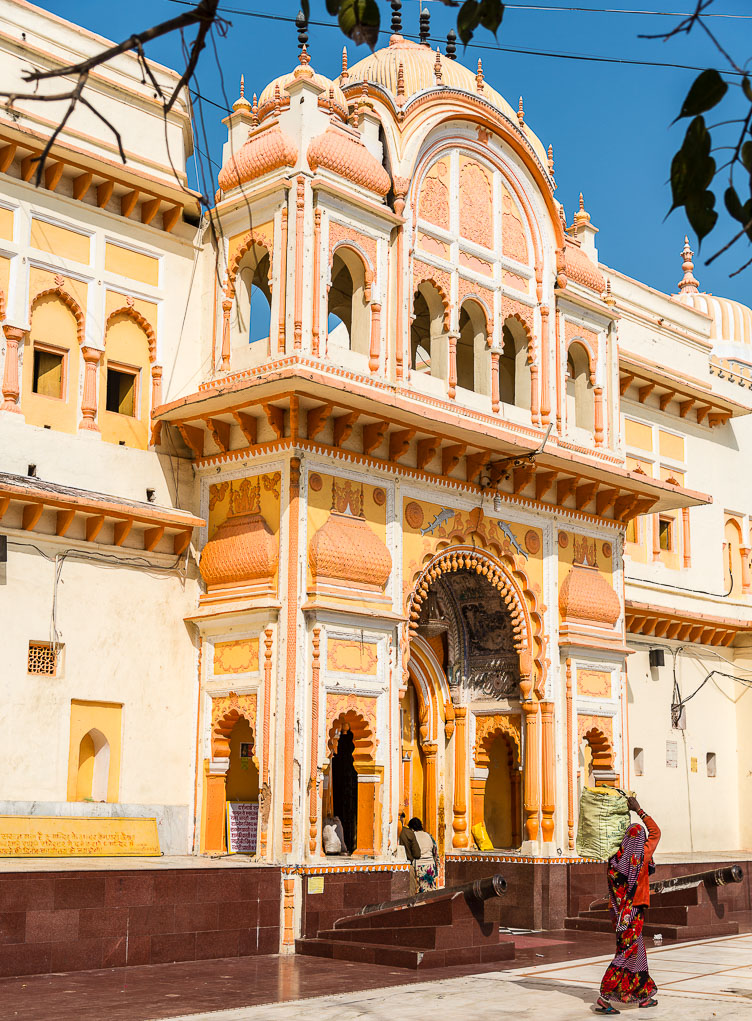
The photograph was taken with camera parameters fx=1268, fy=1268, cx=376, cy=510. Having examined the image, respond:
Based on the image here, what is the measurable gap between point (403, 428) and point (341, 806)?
481 centimetres

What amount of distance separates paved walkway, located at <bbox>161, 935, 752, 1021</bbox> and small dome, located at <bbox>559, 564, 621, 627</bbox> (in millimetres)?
4811

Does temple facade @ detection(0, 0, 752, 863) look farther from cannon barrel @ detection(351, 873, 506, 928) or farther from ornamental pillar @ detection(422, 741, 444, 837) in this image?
cannon barrel @ detection(351, 873, 506, 928)

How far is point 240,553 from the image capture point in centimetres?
1268

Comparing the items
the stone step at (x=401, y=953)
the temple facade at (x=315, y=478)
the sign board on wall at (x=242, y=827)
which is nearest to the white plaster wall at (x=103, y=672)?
the temple facade at (x=315, y=478)

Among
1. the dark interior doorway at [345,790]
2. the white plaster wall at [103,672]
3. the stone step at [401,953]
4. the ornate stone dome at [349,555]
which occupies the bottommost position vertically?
the stone step at [401,953]

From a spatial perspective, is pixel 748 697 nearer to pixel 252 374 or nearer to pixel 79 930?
pixel 252 374

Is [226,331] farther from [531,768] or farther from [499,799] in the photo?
[499,799]

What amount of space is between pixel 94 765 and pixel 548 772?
5.31 m

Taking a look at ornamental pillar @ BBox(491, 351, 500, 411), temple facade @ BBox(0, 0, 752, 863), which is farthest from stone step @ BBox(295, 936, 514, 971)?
ornamental pillar @ BBox(491, 351, 500, 411)

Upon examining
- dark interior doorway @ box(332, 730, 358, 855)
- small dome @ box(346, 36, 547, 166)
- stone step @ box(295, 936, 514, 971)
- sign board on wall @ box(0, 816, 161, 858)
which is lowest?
stone step @ box(295, 936, 514, 971)

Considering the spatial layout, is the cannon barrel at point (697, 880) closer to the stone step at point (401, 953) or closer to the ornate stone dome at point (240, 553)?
the stone step at point (401, 953)

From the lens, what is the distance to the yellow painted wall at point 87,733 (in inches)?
470

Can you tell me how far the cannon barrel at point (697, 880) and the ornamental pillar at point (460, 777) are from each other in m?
2.35

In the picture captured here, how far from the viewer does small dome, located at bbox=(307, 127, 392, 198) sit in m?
13.0
